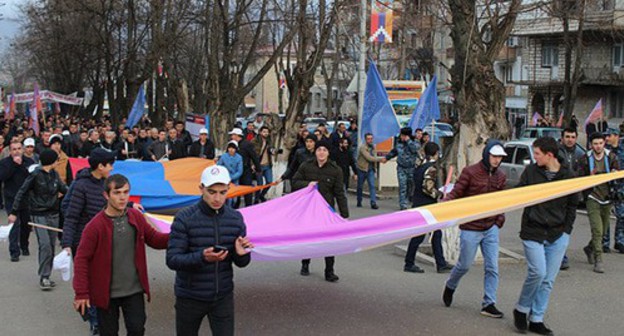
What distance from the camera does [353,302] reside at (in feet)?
30.4

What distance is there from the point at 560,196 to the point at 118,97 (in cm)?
3778

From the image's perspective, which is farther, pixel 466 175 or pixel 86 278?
pixel 466 175

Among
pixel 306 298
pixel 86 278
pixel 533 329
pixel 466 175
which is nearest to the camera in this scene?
pixel 86 278

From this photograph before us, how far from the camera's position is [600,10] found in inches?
1606

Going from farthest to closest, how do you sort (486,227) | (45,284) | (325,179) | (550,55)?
1. (550,55)
2. (325,179)
3. (45,284)
4. (486,227)

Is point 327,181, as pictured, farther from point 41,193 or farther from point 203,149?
point 203,149

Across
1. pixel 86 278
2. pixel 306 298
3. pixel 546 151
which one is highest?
pixel 546 151

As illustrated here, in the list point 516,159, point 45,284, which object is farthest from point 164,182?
point 516,159

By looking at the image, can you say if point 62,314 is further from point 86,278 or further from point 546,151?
point 546,151

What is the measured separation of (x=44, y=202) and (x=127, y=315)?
4.31 meters

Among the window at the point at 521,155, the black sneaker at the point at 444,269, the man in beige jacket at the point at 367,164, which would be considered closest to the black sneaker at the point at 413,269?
the black sneaker at the point at 444,269

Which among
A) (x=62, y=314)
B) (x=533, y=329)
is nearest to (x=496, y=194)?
(x=533, y=329)

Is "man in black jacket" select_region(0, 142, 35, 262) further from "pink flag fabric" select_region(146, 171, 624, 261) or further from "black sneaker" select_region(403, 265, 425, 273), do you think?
"black sneaker" select_region(403, 265, 425, 273)

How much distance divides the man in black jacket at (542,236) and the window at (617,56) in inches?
1641
